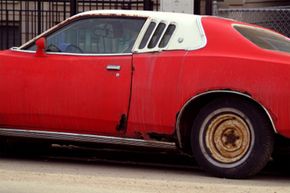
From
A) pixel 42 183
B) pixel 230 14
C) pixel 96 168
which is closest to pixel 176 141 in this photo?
pixel 96 168

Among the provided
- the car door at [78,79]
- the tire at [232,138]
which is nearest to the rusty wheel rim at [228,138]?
the tire at [232,138]

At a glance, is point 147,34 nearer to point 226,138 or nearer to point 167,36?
point 167,36

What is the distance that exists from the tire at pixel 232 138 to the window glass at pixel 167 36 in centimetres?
82

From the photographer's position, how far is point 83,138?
698 centimetres

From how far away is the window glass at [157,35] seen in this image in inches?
271

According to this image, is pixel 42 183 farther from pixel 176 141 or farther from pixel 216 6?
pixel 216 6

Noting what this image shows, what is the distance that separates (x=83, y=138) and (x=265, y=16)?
6556 mm

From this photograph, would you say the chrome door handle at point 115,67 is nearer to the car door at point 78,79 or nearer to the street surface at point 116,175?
the car door at point 78,79

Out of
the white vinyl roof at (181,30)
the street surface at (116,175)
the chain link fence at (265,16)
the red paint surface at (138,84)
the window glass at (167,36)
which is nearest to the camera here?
the street surface at (116,175)

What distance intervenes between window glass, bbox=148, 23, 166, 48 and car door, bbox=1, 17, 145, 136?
Answer: 211mm

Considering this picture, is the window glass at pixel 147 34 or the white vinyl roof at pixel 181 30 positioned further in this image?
the window glass at pixel 147 34

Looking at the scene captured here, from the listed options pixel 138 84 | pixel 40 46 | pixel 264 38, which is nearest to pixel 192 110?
pixel 138 84

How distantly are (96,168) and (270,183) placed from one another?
6.30ft

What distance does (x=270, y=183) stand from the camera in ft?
21.5
